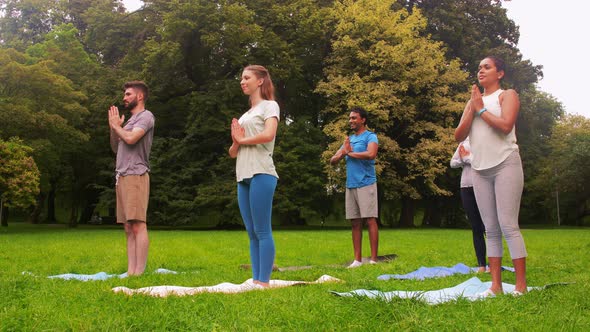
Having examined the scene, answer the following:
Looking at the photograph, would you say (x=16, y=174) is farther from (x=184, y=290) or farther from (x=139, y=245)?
(x=184, y=290)

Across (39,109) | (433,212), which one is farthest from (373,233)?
(433,212)

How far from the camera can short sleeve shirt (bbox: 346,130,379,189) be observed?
7196 millimetres

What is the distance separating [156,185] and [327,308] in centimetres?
2124

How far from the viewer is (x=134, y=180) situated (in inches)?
216

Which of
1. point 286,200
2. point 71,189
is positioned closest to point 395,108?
point 286,200

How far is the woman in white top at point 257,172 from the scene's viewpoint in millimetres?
4461

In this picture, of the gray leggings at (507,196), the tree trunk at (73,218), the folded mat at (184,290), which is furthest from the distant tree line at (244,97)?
the gray leggings at (507,196)

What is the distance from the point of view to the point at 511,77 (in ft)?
89.9

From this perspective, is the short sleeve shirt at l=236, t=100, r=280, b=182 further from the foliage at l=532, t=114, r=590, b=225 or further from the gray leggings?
the foliage at l=532, t=114, r=590, b=225

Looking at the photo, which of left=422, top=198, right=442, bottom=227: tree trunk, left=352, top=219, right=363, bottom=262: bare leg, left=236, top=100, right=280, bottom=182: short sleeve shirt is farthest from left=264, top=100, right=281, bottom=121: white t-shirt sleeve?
left=422, top=198, right=442, bottom=227: tree trunk

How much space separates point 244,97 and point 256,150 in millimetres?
20747

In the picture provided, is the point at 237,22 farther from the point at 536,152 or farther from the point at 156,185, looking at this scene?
the point at 536,152

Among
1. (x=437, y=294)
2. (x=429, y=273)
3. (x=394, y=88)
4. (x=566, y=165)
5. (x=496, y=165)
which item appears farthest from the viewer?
(x=566, y=165)

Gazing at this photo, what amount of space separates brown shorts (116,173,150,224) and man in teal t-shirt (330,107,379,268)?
2.82 m
